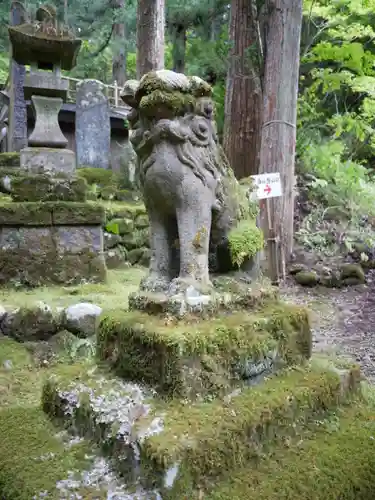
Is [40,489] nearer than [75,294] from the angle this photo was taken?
Yes

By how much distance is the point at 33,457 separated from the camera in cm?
184

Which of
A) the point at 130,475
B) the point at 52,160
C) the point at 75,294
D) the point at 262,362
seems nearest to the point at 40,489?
the point at 130,475

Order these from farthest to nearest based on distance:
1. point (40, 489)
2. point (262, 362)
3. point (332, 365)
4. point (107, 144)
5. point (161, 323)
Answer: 1. point (107, 144)
2. point (332, 365)
3. point (262, 362)
4. point (161, 323)
5. point (40, 489)

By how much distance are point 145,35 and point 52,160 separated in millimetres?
2635

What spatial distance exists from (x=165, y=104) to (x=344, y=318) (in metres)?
3.77

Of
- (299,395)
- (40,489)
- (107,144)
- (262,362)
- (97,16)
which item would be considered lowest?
(40,489)

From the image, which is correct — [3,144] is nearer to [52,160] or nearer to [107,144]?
[107,144]

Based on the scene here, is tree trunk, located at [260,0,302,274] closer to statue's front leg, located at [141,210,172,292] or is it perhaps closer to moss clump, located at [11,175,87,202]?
moss clump, located at [11,175,87,202]

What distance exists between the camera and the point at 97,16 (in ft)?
41.7

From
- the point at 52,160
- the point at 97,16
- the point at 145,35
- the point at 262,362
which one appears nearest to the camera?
the point at 262,362

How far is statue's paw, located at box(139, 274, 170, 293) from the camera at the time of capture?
6.79 ft

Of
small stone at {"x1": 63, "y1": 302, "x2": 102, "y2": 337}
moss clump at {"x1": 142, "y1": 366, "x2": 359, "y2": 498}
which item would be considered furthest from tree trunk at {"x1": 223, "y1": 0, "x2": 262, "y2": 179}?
moss clump at {"x1": 142, "y1": 366, "x2": 359, "y2": 498}

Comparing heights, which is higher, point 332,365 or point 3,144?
point 3,144

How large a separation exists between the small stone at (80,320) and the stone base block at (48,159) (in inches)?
73.1
